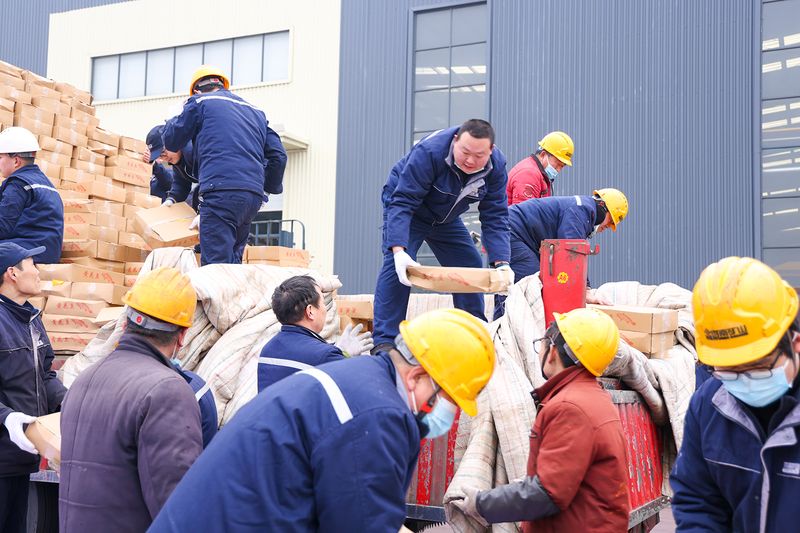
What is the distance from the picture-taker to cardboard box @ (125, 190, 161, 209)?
28.7ft

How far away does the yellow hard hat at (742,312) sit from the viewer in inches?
92.0

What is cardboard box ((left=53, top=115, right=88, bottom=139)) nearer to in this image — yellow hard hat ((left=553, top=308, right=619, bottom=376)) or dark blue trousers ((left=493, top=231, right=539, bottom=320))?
dark blue trousers ((left=493, top=231, right=539, bottom=320))

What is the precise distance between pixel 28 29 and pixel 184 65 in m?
6.21

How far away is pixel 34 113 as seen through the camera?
29.2 feet

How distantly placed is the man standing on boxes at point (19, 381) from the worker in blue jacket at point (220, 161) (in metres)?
1.72

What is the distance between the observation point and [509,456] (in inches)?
168

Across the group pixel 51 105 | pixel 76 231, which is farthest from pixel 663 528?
pixel 51 105

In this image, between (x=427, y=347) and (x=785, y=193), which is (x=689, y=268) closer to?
(x=785, y=193)

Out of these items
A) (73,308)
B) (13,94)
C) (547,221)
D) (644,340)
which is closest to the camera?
(644,340)

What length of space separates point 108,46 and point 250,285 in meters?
21.5

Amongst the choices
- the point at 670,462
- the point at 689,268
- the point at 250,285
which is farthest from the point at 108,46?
the point at 670,462

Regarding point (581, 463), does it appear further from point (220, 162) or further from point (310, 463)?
point (220, 162)

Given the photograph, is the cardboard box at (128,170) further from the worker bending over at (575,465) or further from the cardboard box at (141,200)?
the worker bending over at (575,465)

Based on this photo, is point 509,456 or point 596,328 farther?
point 509,456
